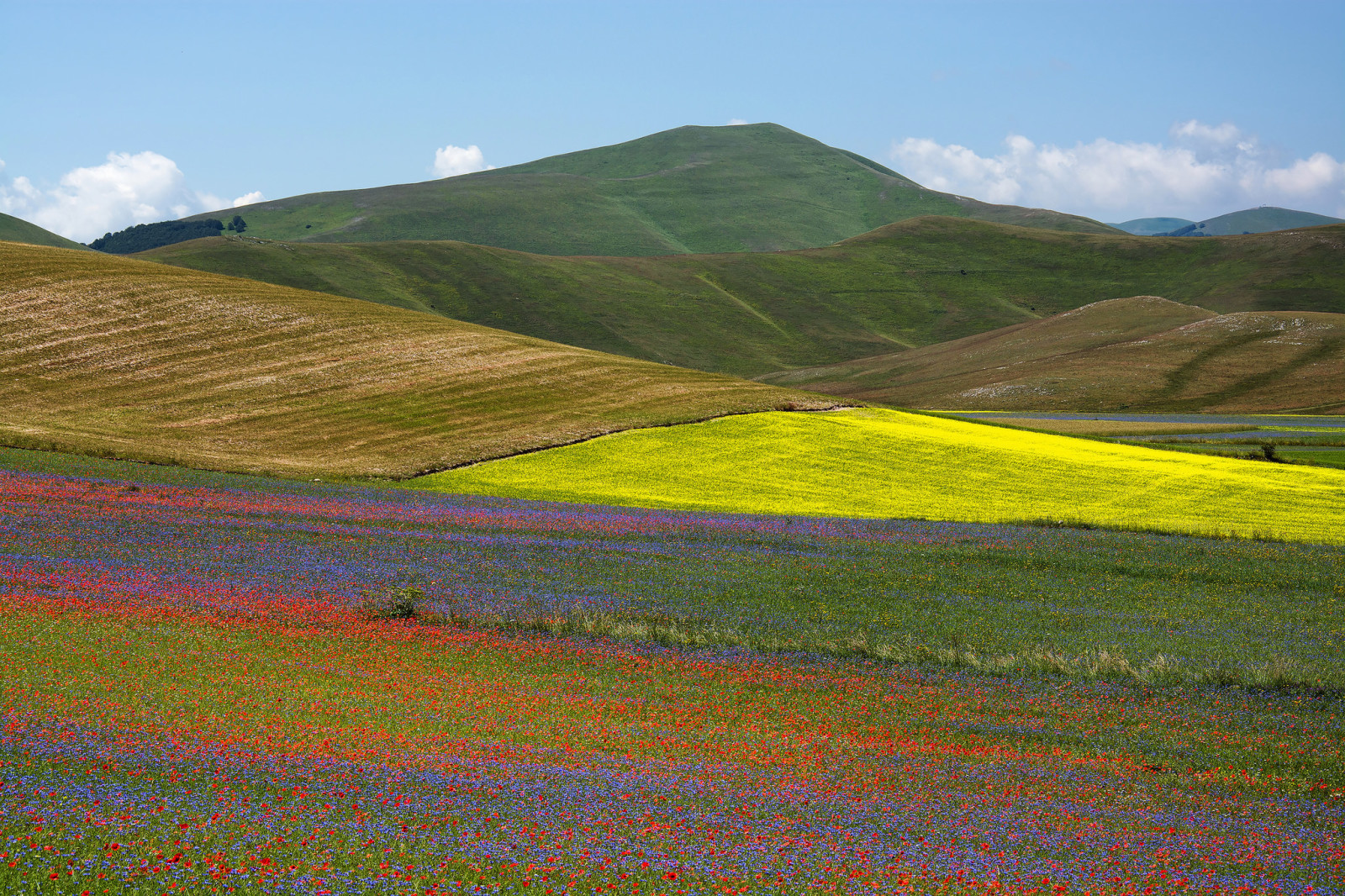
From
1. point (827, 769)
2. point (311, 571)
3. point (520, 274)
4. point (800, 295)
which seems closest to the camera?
point (827, 769)

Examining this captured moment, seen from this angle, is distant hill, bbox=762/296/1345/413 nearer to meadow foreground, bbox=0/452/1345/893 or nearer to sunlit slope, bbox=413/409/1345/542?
sunlit slope, bbox=413/409/1345/542

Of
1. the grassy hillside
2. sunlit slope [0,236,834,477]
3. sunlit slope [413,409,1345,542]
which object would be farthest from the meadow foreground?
the grassy hillside

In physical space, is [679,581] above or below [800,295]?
below

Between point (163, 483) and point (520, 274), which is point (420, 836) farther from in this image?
point (520, 274)

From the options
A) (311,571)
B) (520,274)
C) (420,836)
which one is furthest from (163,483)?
(520,274)

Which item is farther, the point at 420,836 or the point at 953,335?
the point at 953,335

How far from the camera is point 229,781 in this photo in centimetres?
973

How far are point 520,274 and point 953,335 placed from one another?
79.0m

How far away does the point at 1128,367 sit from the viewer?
384 ft

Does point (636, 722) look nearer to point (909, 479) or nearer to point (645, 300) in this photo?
point (909, 479)

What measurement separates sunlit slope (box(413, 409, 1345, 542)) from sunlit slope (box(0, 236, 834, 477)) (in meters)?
3.33

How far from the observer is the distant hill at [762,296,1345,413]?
347 ft

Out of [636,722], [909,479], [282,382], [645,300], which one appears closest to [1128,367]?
[909,479]

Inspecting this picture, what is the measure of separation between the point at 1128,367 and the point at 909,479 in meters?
85.4
